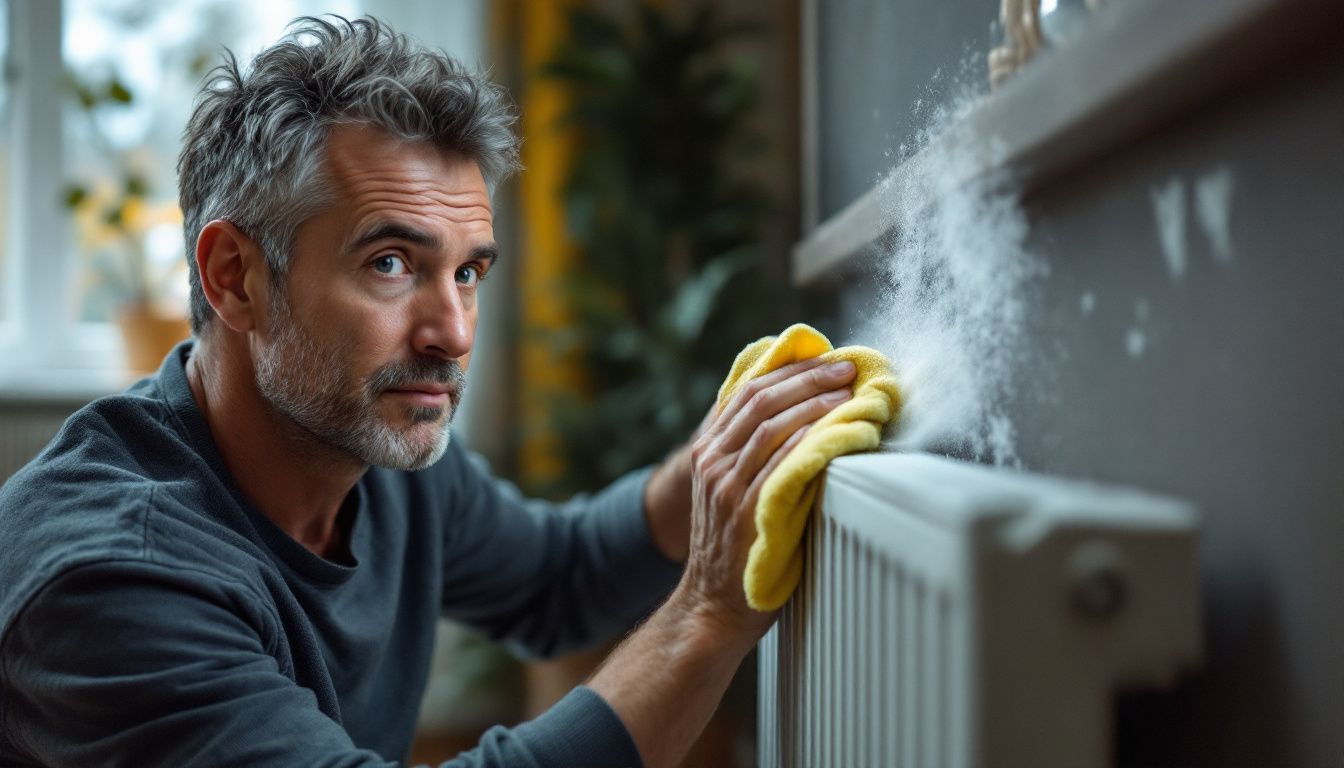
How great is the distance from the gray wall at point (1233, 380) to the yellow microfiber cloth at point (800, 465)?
0.39 feet

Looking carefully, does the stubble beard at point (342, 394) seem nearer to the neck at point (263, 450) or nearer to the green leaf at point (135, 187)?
the neck at point (263, 450)

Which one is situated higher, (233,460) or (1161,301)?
(1161,301)

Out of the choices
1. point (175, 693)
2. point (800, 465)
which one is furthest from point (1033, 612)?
point (175, 693)

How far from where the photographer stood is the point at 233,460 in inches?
43.8

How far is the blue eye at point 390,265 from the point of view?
106cm

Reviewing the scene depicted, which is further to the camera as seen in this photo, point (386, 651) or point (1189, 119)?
point (386, 651)

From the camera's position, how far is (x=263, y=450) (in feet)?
3.66

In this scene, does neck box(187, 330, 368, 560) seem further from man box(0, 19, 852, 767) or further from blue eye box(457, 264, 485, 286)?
blue eye box(457, 264, 485, 286)

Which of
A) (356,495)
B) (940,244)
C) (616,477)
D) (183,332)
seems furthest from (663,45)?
(940,244)

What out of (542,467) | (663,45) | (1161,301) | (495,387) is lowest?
(542,467)

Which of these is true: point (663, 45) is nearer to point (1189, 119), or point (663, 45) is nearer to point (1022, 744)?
point (1189, 119)

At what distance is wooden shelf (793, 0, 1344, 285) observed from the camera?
18.7 inches

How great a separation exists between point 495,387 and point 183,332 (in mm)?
818

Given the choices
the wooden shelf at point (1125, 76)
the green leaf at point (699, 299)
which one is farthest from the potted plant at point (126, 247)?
the wooden shelf at point (1125, 76)
